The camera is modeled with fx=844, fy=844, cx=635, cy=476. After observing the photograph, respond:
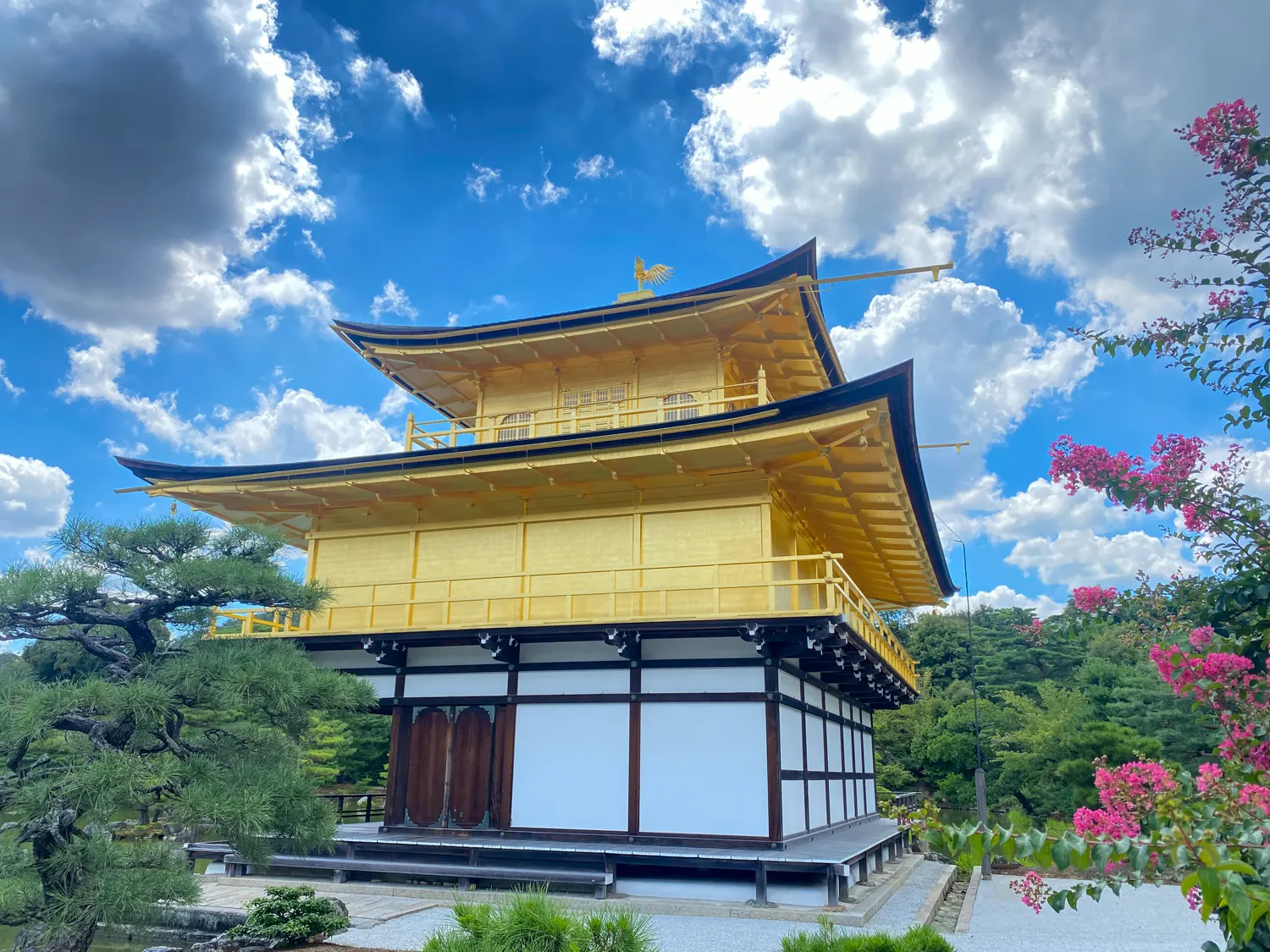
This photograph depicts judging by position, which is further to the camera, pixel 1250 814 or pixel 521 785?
pixel 521 785

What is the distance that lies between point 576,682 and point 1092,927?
8272 millimetres

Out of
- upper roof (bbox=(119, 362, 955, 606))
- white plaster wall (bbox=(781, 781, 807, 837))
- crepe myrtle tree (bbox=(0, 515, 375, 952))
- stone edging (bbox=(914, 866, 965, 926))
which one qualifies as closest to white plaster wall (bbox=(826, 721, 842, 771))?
stone edging (bbox=(914, 866, 965, 926))

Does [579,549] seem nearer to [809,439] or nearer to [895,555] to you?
[809,439]

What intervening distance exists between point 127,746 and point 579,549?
27.8 feet

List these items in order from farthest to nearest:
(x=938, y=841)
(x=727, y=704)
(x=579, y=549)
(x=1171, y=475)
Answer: (x=579, y=549)
(x=727, y=704)
(x=1171, y=475)
(x=938, y=841)

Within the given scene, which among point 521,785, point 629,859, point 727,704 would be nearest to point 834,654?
point 727,704

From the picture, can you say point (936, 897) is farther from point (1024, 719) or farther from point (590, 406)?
point (1024, 719)

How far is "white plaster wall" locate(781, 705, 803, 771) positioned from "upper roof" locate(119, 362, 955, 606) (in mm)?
3933

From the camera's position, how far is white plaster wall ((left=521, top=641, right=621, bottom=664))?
1378 centimetres

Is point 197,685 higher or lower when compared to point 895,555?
lower

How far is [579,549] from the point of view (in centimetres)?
1495

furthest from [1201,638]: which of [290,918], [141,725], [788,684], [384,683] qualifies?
[384,683]

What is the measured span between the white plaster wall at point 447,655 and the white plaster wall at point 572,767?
130cm

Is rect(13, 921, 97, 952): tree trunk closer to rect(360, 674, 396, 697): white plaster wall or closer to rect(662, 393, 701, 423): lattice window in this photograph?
rect(360, 674, 396, 697): white plaster wall
